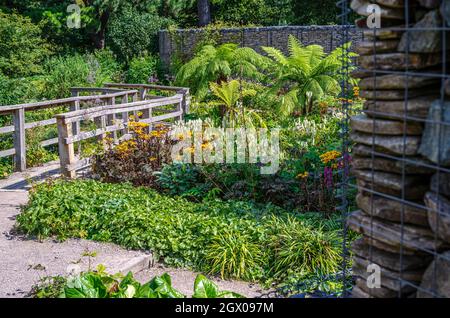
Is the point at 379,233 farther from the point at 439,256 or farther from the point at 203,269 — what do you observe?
the point at 203,269

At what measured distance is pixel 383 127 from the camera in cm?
297

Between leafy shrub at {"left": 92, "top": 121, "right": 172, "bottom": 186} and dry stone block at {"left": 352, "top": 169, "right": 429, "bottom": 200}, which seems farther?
leafy shrub at {"left": 92, "top": 121, "right": 172, "bottom": 186}

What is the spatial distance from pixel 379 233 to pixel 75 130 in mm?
8714

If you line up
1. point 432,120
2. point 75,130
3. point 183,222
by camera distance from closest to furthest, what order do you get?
point 432,120
point 183,222
point 75,130

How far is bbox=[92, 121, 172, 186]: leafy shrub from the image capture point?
8.67 m

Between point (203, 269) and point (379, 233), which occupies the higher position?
point (379, 233)

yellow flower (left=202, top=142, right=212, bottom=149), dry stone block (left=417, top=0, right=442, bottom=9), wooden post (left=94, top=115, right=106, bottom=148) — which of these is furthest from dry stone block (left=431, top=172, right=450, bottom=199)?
wooden post (left=94, top=115, right=106, bottom=148)

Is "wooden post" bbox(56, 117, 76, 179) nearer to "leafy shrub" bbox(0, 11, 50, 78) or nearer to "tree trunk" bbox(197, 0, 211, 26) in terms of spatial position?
"leafy shrub" bbox(0, 11, 50, 78)

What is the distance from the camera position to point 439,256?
2.71 metres

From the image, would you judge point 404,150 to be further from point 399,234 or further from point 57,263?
point 57,263

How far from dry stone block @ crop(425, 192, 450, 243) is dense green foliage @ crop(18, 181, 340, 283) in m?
2.98
